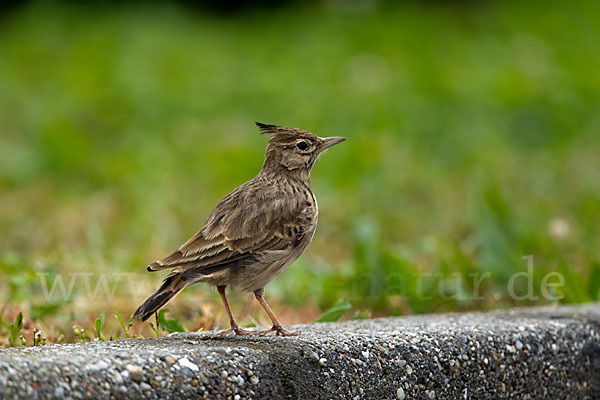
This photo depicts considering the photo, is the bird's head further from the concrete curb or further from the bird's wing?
the concrete curb

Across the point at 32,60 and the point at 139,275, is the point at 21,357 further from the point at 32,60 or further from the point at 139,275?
→ the point at 32,60

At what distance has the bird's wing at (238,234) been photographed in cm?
328

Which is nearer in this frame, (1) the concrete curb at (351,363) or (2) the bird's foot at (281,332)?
(1) the concrete curb at (351,363)

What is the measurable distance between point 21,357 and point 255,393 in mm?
751

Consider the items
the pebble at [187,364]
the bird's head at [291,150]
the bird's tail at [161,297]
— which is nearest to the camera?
the pebble at [187,364]

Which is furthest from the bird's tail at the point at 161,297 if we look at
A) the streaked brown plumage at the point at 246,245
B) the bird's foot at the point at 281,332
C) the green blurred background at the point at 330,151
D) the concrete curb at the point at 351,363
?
the green blurred background at the point at 330,151

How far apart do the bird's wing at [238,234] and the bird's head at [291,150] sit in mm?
371

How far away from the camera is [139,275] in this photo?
199 inches

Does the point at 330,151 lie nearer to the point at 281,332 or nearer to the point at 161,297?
the point at 281,332

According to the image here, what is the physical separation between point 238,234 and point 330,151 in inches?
198

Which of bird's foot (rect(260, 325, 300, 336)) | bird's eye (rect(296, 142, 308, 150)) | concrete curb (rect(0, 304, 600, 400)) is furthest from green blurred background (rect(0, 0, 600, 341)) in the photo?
bird's eye (rect(296, 142, 308, 150))

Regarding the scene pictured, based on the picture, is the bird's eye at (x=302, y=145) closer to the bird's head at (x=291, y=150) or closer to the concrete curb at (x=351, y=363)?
the bird's head at (x=291, y=150)

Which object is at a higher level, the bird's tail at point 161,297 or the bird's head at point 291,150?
the bird's head at point 291,150

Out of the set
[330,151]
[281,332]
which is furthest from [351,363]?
[330,151]
